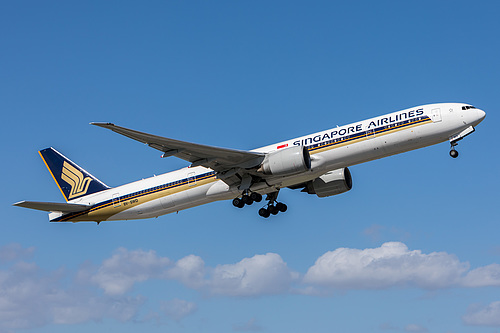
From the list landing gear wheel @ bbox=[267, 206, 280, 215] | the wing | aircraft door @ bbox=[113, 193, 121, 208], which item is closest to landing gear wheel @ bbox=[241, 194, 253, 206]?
the wing

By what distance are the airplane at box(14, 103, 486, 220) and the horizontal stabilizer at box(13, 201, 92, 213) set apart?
7 cm

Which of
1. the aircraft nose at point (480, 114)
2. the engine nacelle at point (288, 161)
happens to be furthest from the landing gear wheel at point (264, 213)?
the aircraft nose at point (480, 114)

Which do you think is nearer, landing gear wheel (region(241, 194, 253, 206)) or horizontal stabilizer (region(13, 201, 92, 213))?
horizontal stabilizer (region(13, 201, 92, 213))

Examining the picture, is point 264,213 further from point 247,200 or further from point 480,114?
point 480,114

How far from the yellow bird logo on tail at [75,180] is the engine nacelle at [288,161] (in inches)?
621

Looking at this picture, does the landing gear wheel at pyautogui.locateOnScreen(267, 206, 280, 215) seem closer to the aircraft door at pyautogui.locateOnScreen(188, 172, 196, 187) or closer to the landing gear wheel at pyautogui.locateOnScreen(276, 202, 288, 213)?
the landing gear wheel at pyautogui.locateOnScreen(276, 202, 288, 213)

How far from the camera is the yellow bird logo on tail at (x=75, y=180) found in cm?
4744

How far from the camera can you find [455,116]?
123ft

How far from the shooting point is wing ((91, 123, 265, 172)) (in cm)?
3666

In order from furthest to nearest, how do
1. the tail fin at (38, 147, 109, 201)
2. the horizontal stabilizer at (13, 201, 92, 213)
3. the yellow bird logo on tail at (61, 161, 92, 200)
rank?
the yellow bird logo on tail at (61, 161, 92, 200)
the tail fin at (38, 147, 109, 201)
the horizontal stabilizer at (13, 201, 92, 213)

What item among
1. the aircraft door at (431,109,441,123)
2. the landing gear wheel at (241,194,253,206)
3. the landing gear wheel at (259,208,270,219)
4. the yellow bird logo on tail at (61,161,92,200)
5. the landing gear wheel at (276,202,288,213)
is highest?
the yellow bird logo on tail at (61,161,92,200)

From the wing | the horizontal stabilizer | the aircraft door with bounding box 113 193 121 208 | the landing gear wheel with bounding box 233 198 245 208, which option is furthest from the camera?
the aircraft door with bounding box 113 193 121 208

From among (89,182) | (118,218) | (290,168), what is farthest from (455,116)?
(89,182)

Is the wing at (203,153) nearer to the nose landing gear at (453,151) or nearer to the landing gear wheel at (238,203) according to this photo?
the landing gear wheel at (238,203)
